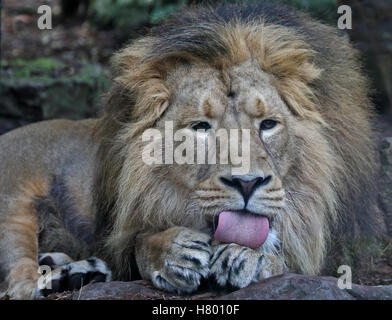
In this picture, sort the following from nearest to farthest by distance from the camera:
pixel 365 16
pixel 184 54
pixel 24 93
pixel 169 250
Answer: pixel 169 250, pixel 184 54, pixel 365 16, pixel 24 93

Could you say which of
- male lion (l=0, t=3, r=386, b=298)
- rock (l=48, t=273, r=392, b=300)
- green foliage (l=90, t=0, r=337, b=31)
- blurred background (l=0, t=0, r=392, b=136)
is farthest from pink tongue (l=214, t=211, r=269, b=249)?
green foliage (l=90, t=0, r=337, b=31)

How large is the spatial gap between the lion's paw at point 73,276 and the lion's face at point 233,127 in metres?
1.13

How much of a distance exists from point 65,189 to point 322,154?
238 centimetres

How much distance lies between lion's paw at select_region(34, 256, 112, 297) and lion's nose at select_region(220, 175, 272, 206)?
1.56 m

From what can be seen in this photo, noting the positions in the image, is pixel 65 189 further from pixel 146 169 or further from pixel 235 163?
pixel 235 163

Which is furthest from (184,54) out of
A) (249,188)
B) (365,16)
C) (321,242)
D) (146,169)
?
(365,16)

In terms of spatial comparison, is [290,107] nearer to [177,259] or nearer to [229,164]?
[229,164]

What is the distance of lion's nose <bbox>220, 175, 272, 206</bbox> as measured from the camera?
4.11 m

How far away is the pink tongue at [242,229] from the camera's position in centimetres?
422

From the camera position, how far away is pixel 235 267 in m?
4.20

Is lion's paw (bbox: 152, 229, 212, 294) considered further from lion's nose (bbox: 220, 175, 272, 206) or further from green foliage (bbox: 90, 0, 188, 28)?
green foliage (bbox: 90, 0, 188, 28)

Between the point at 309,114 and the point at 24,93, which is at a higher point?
the point at 24,93

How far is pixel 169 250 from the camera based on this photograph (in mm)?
4418

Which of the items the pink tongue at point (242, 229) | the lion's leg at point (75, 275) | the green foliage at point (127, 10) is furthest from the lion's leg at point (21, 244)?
the green foliage at point (127, 10)
